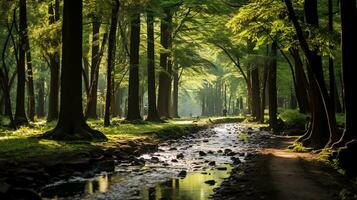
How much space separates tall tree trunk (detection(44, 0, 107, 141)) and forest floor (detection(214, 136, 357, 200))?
6.82 m

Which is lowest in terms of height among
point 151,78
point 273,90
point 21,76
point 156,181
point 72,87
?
point 156,181

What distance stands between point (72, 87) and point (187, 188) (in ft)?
29.3

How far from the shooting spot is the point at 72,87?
59.4 feet

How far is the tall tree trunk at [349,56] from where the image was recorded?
43.8 ft

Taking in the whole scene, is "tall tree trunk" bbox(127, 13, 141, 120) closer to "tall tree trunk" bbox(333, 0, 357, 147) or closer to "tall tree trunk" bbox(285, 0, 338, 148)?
"tall tree trunk" bbox(285, 0, 338, 148)

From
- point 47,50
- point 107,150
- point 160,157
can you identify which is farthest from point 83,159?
point 47,50

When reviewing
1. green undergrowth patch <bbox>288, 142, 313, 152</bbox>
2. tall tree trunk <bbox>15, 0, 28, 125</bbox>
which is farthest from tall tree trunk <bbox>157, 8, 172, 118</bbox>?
green undergrowth patch <bbox>288, 142, 313, 152</bbox>

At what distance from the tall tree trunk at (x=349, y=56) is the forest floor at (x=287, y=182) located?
4.08 feet

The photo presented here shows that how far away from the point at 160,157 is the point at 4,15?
13.4 metres

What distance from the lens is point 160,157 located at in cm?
1686

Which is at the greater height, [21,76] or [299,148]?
[21,76]

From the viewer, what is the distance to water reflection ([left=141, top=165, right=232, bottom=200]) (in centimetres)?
983

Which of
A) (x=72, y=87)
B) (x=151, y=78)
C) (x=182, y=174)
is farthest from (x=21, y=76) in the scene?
(x=182, y=174)

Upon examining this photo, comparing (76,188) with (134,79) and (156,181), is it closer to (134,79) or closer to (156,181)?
(156,181)
